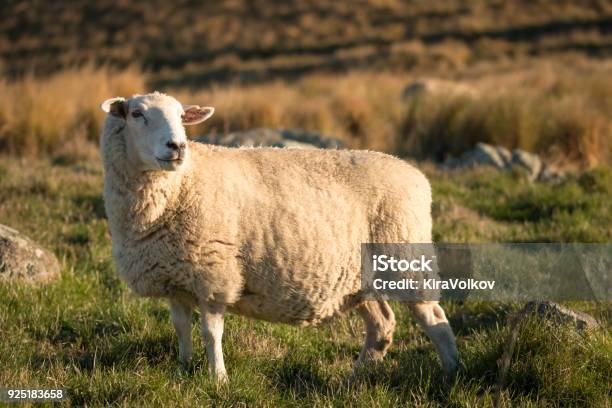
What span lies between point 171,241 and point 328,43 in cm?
2840

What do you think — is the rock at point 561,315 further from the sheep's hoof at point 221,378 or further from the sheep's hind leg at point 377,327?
the sheep's hoof at point 221,378

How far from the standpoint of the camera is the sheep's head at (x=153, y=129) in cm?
420

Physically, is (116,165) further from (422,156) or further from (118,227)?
(422,156)

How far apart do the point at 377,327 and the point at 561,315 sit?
110cm

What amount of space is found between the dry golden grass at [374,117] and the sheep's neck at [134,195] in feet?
20.6

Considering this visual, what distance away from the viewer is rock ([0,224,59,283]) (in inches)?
231

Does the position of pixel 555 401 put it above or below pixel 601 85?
below

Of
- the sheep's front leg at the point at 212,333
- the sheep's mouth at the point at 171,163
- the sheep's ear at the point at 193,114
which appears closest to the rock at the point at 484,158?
the sheep's ear at the point at 193,114

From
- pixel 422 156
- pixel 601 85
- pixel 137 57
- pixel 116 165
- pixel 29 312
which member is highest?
pixel 137 57

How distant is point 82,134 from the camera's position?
11.6 meters

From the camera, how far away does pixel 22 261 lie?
5.95 meters

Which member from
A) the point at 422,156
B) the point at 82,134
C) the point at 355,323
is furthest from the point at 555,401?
the point at 82,134

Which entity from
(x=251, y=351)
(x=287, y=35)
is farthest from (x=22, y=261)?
(x=287, y=35)

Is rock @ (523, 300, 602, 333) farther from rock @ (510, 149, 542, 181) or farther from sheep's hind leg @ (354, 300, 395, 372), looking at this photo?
rock @ (510, 149, 542, 181)
